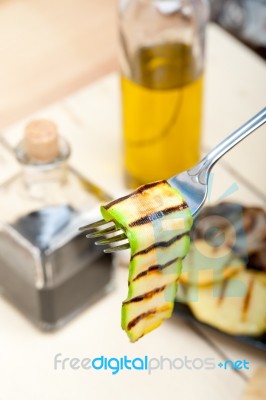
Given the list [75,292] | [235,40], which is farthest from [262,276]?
[235,40]

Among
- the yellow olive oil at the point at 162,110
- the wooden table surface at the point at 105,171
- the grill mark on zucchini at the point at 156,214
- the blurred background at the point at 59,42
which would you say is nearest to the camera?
the grill mark on zucchini at the point at 156,214

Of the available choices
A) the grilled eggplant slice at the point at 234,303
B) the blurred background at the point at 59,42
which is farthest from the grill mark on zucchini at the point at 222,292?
the blurred background at the point at 59,42

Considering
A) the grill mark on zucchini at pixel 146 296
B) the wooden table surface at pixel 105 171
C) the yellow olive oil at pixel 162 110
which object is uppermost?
the grill mark on zucchini at pixel 146 296

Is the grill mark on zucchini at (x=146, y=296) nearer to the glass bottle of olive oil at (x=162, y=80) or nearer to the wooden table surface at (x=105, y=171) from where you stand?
the wooden table surface at (x=105, y=171)

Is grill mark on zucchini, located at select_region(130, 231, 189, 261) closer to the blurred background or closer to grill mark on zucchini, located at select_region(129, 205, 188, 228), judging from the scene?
grill mark on zucchini, located at select_region(129, 205, 188, 228)

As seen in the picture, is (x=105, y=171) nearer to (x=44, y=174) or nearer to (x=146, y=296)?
(x=44, y=174)

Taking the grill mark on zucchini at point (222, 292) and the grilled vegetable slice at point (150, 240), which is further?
the grill mark on zucchini at point (222, 292)

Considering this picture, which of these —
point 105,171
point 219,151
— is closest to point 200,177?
point 219,151

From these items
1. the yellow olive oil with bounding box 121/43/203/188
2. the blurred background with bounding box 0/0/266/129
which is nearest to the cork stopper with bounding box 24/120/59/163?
the yellow olive oil with bounding box 121/43/203/188

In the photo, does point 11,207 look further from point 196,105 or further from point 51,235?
point 196,105
